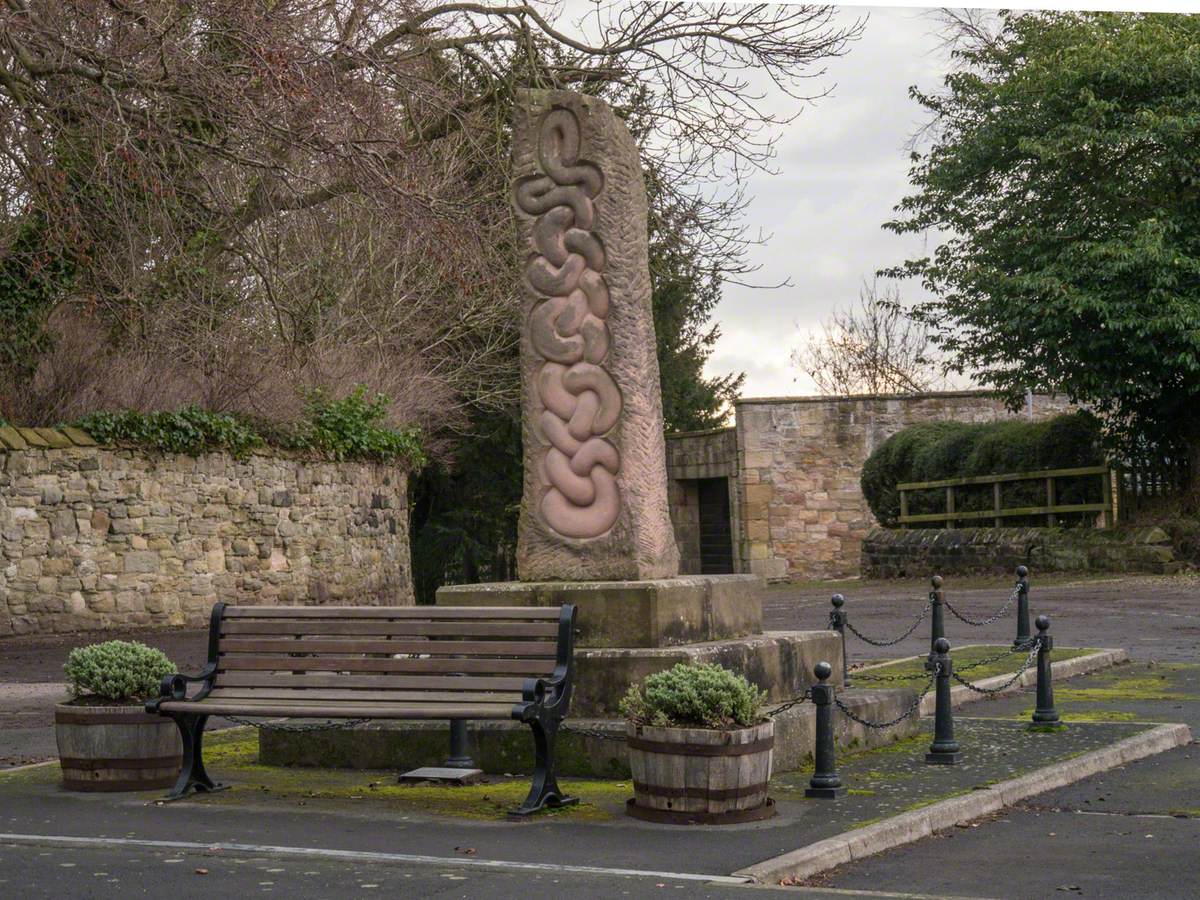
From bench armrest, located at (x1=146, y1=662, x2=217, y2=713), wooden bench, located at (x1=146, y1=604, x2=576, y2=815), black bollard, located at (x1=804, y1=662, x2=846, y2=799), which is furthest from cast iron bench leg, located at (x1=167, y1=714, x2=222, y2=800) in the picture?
black bollard, located at (x1=804, y1=662, x2=846, y2=799)

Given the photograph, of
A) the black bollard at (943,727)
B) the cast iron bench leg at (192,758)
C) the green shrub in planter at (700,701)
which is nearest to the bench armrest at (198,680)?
the cast iron bench leg at (192,758)

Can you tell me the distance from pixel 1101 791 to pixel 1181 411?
785 inches

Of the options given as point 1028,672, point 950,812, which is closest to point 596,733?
point 950,812

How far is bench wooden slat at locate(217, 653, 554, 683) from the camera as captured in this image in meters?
7.54

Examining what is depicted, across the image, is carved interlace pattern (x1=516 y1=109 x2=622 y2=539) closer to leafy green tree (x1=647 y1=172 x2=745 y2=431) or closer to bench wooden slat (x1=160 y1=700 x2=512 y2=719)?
bench wooden slat (x1=160 y1=700 x2=512 y2=719)

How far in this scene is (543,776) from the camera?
7.14 metres

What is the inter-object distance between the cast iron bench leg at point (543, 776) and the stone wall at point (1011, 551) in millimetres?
20237

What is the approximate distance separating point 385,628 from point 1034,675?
671cm

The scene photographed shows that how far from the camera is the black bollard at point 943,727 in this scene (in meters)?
8.38

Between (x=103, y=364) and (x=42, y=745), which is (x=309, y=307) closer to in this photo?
(x=103, y=364)

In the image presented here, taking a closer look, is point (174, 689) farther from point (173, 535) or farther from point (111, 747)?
point (173, 535)

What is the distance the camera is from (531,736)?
809 centimetres

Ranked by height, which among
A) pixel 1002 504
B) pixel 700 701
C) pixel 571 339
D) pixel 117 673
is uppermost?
pixel 571 339

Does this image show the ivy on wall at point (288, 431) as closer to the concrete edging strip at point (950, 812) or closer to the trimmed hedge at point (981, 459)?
the trimmed hedge at point (981, 459)
